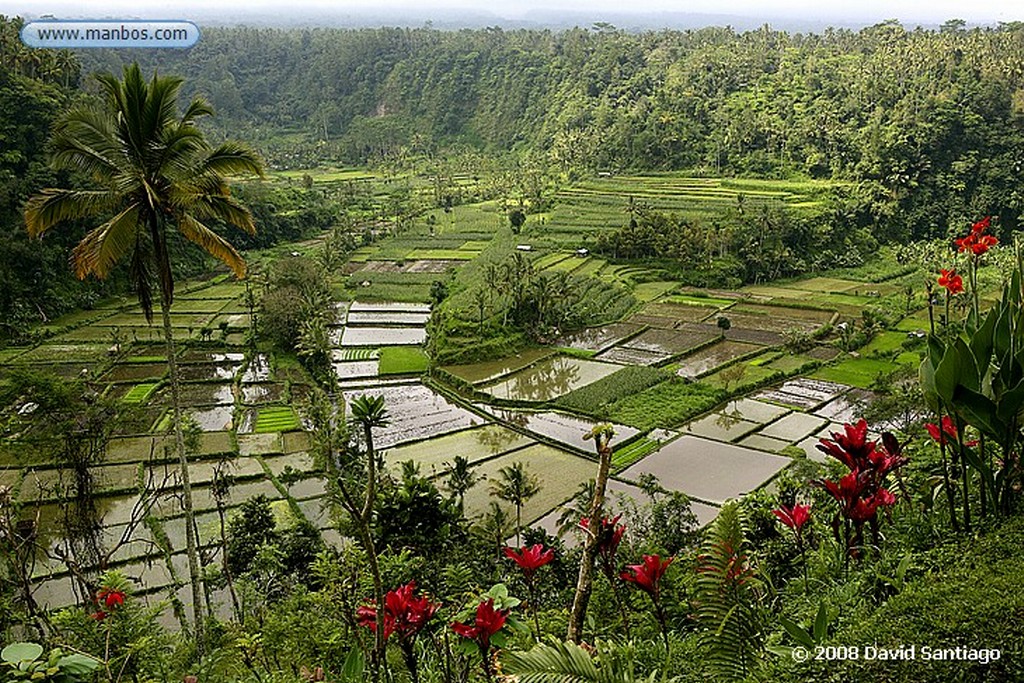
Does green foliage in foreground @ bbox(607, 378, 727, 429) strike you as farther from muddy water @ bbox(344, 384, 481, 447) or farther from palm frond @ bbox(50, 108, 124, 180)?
palm frond @ bbox(50, 108, 124, 180)

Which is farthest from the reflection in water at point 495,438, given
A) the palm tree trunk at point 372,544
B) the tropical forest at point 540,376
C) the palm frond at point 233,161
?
the palm tree trunk at point 372,544

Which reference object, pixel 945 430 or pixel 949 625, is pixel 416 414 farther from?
pixel 949 625

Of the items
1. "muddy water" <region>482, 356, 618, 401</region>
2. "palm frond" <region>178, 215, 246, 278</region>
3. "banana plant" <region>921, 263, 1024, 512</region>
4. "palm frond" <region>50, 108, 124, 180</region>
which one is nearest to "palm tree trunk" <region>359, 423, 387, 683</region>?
"banana plant" <region>921, 263, 1024, 512</region>

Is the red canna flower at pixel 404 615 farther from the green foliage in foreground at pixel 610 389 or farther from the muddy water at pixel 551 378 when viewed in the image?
the muddy water at pixel 551 378

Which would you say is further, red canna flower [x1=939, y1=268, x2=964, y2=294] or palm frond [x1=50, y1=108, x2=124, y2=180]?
palm frond [x1=50, y1=108, x2=124, y2=180]

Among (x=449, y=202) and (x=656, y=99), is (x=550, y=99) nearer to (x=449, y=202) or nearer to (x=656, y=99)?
(x=656, y=99)

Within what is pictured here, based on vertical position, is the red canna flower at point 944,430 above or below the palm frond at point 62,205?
below

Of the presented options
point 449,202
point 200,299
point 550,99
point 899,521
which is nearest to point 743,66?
point 550,99
